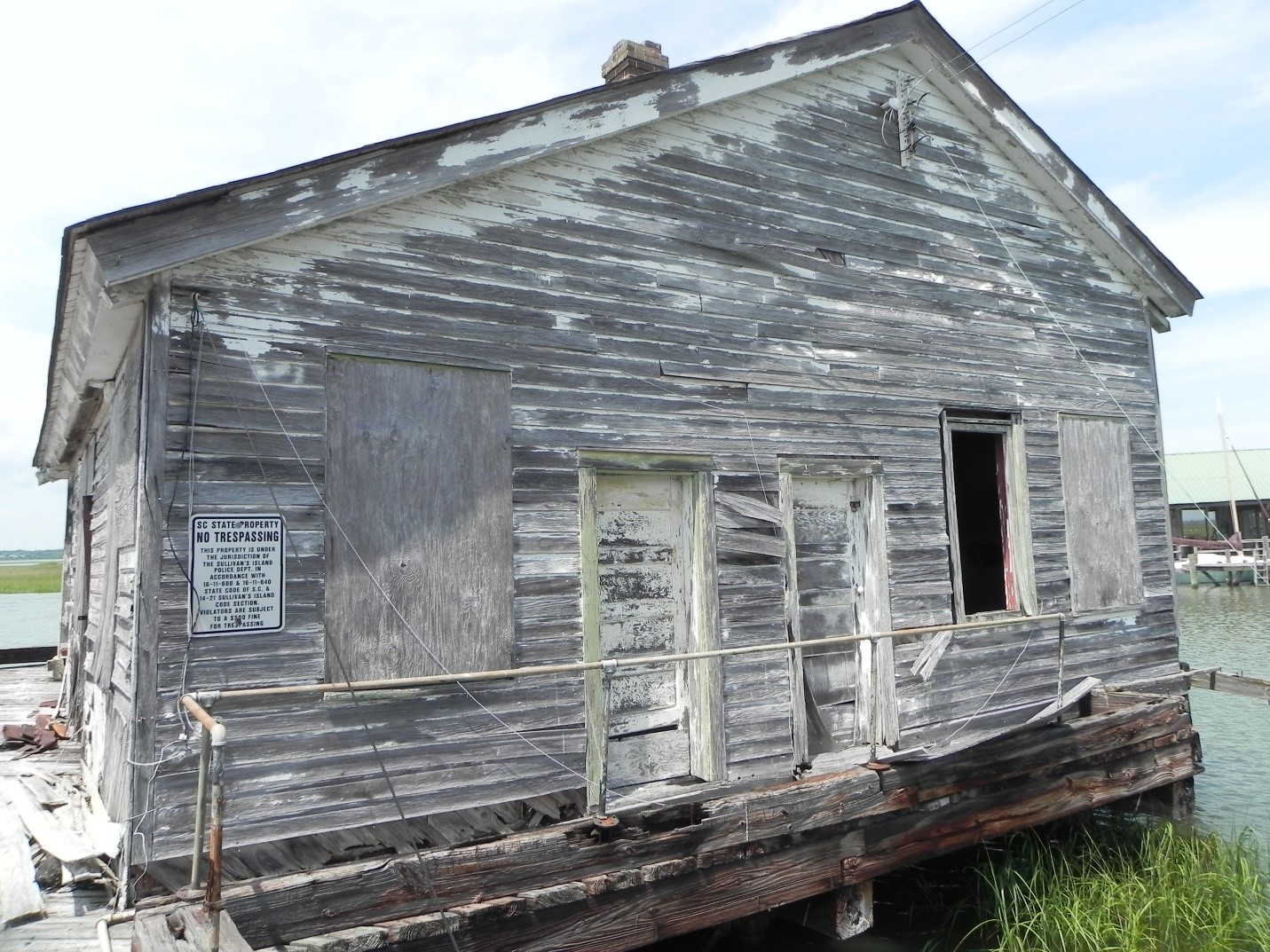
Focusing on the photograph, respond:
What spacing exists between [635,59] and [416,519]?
14.6 feet

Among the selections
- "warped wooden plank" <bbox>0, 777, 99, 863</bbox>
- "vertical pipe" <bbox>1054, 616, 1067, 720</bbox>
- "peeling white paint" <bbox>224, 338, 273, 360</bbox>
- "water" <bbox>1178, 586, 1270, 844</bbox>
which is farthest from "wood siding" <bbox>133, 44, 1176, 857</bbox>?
"water" <bbox>1178, 586, 1270, 844</bbox>

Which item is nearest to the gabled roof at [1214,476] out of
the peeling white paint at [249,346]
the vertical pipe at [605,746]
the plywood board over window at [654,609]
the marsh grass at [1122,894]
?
the marsh grass at [1122,894]

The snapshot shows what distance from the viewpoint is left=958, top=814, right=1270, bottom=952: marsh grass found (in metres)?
6.82

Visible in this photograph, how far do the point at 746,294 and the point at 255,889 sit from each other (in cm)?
514

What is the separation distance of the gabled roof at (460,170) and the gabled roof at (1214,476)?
41533 millimetres

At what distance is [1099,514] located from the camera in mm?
9508

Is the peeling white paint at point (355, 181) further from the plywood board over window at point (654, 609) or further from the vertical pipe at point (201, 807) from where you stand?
the vertical pipe at point (201, 807)

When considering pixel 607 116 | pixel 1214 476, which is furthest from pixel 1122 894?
pixel 1214 476

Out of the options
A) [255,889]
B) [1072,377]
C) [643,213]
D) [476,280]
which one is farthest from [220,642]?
[1072,377]

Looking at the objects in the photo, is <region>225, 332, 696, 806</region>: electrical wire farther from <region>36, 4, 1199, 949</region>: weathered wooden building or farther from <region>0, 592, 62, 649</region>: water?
<region>0, 592, 62, 649</region>: water

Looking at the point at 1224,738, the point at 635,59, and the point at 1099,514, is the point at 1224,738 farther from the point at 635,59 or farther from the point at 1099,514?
the point at 635,59

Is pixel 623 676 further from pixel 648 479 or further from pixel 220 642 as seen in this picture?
pixel 220 642

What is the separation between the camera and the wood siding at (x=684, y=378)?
205 inches

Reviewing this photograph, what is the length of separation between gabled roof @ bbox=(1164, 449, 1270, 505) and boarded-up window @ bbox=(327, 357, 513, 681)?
46485mm
